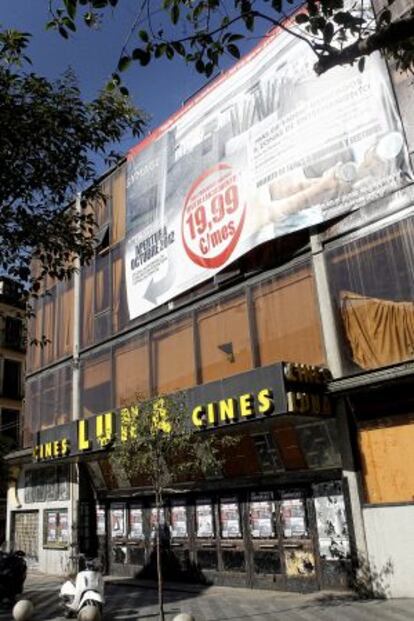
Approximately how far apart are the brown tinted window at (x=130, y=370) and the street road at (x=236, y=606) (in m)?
5.77

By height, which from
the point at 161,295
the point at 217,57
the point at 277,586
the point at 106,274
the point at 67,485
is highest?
the point at 106,274

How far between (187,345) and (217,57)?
11748 millimetres

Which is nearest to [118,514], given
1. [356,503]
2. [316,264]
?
[356,503]

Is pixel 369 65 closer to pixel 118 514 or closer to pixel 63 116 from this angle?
pixel 63 116

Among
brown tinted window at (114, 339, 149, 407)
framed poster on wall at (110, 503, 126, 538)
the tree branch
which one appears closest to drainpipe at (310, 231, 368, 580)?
brown tinted window at (114, 339, 149, 407)

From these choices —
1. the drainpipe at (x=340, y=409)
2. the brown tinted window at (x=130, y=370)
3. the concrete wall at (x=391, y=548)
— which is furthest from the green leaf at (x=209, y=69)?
the brown tinted window at (x=130, y=370)

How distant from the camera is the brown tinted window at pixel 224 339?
16.1 m

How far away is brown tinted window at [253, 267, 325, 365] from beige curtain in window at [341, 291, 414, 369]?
3.20ft

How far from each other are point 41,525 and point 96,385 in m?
5.98

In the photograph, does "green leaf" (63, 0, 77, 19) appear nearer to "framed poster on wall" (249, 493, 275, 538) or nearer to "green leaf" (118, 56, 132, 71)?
"green leaf" (118, 56, 132, 71)

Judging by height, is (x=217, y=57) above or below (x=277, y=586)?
above

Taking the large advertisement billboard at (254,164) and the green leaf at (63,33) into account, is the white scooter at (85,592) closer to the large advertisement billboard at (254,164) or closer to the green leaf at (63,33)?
the large advertisement billboard at (254,164)

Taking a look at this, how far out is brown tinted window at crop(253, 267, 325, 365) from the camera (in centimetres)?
1454

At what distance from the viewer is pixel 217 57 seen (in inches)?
264
